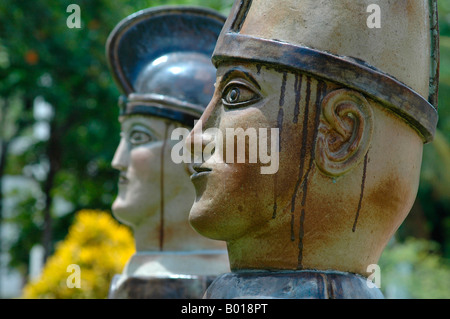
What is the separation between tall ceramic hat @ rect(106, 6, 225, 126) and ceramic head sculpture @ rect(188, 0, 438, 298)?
151 centimetres

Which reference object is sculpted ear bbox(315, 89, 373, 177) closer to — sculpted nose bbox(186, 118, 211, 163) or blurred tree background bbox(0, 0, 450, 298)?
sculpted nose bbox(186, 118, 211, 163)

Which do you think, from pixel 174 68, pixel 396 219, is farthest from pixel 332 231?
pixel 174 68

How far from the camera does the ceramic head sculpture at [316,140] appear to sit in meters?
2.41

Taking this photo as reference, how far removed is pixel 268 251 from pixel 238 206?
0.21 metres

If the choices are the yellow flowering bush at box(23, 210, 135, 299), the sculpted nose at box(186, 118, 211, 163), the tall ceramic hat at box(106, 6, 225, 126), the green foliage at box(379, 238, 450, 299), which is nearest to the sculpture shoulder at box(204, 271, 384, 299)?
the sculpted nose at box(186, 118, 211, 163)

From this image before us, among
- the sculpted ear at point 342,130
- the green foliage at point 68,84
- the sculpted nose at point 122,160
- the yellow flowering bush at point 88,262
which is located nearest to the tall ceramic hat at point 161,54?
the sculpted nose at point 122,160

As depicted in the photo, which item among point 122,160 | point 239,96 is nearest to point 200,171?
point 239,96

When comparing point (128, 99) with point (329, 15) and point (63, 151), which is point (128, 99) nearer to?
point (329, 15)

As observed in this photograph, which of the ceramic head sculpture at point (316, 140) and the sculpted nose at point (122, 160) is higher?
the sculpted nose at point (122, 160)

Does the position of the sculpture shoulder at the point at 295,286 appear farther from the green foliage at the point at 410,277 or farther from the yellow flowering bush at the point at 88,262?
the green foliage at the point at 410,277

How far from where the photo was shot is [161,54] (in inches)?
167

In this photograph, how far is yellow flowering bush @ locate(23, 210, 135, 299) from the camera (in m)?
6.29

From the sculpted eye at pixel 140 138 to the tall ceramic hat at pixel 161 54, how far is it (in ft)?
0.42

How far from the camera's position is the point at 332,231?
2.47 metres
